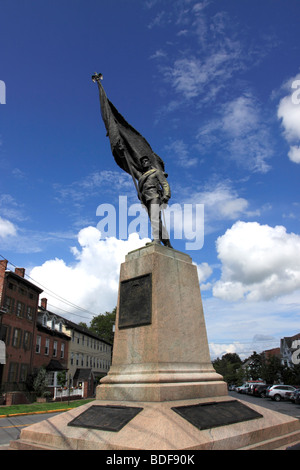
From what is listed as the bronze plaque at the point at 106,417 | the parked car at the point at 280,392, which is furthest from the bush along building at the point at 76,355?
the bronze plaque at the point at 106,417

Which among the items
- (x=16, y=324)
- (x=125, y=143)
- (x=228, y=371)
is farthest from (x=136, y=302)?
(x=228, y=371)

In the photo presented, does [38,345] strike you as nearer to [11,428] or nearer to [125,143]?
[11,428]

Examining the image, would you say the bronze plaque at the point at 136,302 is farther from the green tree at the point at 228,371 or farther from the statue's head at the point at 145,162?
the green tree at the point at 228,371

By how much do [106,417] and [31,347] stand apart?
106 feet

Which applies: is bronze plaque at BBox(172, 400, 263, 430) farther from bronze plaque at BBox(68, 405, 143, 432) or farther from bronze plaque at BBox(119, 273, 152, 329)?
bronze plaque at BBox(119, 273, 152, 329)

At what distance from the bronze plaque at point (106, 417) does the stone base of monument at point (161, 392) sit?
2 cm

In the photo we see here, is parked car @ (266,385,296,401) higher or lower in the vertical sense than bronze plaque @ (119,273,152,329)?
lower

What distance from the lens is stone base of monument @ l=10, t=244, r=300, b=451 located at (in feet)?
13.2

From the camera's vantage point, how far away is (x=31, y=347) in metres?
33.8

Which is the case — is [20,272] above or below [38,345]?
above

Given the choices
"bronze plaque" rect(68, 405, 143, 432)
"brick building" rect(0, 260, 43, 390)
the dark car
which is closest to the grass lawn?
"brick building" rect(0, 260, 43, 390)

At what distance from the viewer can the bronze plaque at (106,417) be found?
4.27m

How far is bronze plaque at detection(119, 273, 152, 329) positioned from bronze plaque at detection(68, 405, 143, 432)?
142 centimetres

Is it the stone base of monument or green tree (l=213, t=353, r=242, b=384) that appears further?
green tree (l=213, t=353, r=242, b=384)
